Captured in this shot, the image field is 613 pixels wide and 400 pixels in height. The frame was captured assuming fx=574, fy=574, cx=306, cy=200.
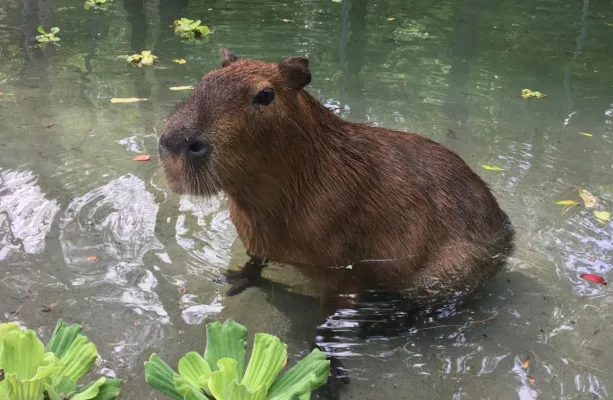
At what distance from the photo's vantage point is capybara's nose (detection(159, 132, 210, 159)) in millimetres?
2012

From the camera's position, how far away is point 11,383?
0.85 meters

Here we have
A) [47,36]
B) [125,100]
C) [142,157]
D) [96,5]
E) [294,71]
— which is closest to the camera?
[294,71]

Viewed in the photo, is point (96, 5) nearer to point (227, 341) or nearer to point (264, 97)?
point (264, 97)

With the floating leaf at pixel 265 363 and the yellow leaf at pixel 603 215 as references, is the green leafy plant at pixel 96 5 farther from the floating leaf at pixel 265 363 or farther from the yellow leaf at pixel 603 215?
the floating leaf at pixel 265 363

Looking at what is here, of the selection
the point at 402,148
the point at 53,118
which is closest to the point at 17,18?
the point at 53,118

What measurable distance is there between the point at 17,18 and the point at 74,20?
0.69m

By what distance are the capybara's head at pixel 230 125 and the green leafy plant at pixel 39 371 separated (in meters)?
1.07

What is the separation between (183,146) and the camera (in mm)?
2014

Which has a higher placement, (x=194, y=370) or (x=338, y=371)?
(x=194, y=370)

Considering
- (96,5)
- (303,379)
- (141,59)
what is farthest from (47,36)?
(303,379)

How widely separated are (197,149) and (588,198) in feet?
9.46

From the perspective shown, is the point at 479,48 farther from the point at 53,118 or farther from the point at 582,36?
the point at 53,118

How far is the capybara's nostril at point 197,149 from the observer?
202 centimetres

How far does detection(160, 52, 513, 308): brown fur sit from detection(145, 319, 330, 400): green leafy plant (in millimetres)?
932
